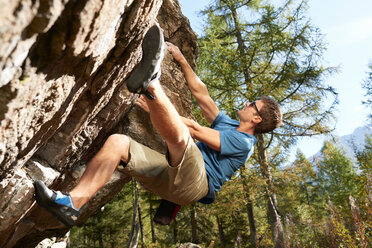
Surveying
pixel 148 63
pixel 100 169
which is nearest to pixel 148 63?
pixel 148 63

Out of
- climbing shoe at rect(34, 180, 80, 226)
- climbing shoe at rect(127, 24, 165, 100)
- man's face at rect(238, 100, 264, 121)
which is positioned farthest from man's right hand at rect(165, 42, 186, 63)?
climbing shoe at rect(34, 180, 80, 226)

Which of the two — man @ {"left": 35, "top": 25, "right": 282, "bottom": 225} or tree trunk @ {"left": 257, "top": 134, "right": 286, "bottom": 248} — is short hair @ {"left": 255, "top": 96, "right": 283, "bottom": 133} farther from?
tree trunk @ {"left": 257, "top": 134, "right": 286, "bottom": 248}

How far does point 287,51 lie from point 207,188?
22.4ft

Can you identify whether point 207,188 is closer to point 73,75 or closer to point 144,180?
point 144,180

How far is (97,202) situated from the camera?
4.80 meters

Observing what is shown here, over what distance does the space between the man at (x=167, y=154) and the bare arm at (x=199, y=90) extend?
0.02 metres

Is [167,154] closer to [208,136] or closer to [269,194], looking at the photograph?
[208,136]

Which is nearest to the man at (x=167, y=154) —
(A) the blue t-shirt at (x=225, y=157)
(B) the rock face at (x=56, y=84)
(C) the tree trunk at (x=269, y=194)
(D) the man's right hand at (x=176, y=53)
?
(A) the blue t-shirt at (x=225, y=157)

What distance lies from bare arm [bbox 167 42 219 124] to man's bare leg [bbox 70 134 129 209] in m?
1.59


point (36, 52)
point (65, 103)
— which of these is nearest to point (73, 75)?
point (65, 103)

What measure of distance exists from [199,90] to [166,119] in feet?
6.50

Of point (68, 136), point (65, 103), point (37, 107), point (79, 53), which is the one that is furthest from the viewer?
point (68, 136)

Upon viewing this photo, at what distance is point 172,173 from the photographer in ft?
9.34

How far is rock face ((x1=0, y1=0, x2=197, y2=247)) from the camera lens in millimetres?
1227
